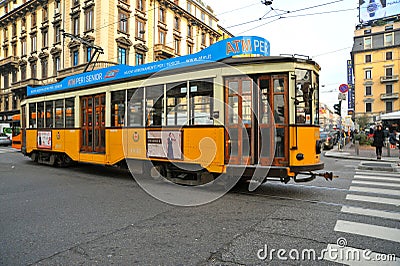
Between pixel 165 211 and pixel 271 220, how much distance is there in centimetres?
197

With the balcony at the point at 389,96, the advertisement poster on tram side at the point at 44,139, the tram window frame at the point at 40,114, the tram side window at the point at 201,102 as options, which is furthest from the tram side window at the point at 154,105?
the balcony at the point at 389,96

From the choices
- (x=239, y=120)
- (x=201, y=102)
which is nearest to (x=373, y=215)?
(x=239, y=120)

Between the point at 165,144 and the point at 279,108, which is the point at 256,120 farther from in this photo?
the point at 165,144

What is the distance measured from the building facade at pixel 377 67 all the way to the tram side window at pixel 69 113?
190ft

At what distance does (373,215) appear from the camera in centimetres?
530

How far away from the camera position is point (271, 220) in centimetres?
501

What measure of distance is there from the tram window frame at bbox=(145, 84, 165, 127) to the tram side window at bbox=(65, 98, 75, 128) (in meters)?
4.02

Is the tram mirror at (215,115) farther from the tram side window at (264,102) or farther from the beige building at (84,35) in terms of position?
the beige building at (84,35)

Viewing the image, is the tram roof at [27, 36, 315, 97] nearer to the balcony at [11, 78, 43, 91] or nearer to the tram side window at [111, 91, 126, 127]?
the tram side window at [111, 91, 126, 127]

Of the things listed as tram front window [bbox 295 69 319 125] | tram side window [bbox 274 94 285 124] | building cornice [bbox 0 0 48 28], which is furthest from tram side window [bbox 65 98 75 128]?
building cornice [bbox 0 0 48 28]

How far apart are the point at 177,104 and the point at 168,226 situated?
3697 mm

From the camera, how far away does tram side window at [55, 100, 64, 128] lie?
1126 centimetres

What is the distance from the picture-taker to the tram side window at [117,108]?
8.97m

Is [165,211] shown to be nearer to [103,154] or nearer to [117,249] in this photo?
[117,249]
